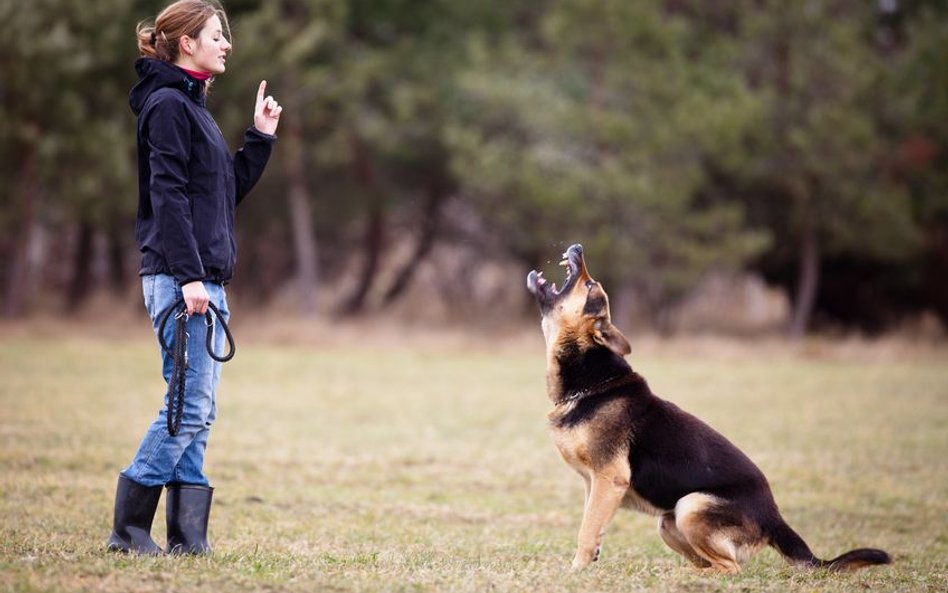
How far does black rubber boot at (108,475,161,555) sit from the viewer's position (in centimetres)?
525

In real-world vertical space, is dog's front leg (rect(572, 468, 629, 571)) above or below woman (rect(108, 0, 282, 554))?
below

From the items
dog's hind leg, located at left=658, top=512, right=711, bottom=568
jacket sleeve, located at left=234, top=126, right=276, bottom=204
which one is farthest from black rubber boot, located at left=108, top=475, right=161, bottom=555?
dog's hind leg, located at left=658, top=512, right=711, bottom=568

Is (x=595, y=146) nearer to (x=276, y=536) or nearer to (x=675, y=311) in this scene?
(x=675, y=311)

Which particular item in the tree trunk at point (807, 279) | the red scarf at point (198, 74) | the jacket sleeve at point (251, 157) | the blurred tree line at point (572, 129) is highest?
the blurred tree line at point (572, 129)

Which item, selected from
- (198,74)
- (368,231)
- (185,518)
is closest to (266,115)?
(198,74)

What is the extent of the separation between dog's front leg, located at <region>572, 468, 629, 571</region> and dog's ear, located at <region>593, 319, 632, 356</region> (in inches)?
26.8

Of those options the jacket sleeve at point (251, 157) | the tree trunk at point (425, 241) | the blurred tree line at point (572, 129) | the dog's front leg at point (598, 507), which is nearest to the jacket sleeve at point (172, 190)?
the jacket sleeve at point (251, 157)

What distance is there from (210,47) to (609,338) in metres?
2.64

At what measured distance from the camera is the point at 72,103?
22078 millimetres

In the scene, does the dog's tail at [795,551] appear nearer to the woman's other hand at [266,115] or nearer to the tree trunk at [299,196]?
the woman's other hand at [266,115]

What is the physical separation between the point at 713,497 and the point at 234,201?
116 inches

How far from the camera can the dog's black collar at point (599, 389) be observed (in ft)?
19.5

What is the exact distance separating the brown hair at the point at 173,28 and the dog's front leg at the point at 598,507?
3066 millimetres

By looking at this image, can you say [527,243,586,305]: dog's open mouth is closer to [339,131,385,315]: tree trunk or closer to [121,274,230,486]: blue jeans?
[121,274,230,486]: blue jeans
